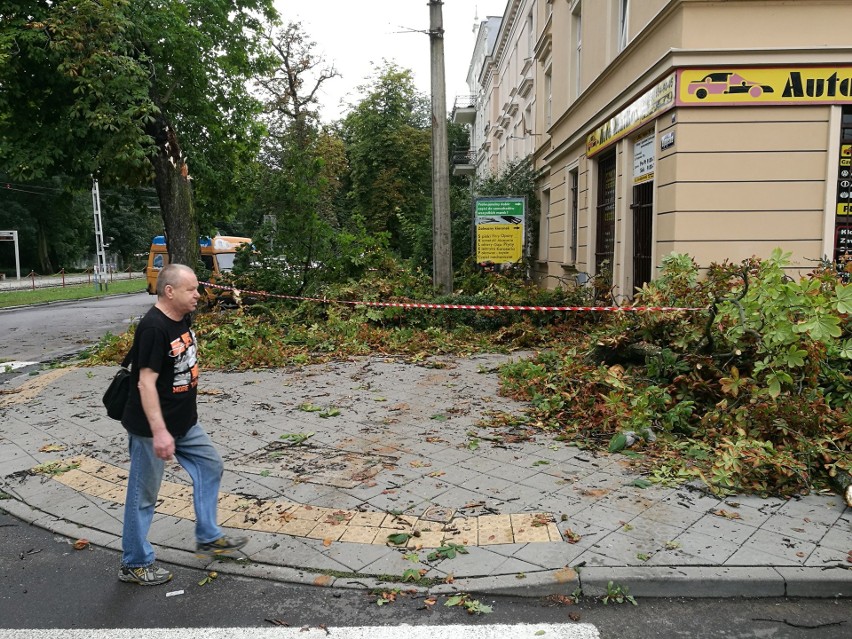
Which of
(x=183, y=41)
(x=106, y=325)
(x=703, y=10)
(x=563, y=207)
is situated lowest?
(x=106, y=325)

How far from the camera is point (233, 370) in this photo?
30.8 feet

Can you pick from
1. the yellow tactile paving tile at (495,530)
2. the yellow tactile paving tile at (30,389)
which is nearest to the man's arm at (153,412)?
the yellow tactile paving tile at (495,530)

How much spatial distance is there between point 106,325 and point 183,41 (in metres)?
7.34

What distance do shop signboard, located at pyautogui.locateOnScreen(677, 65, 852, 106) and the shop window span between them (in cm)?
375

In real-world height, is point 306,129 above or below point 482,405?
above

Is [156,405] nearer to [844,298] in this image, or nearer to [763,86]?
[844,298]

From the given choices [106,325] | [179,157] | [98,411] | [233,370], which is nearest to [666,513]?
[98,411]

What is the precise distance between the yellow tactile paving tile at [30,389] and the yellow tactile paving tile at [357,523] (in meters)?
4.09

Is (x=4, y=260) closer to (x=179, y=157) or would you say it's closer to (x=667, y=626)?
(x=179, y=157)

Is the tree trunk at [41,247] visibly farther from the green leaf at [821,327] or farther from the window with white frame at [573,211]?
the green leaf at [821,327]

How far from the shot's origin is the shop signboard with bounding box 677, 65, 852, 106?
26.6 feet

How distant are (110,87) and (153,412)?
1056 centimetres

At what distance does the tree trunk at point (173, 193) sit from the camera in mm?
12977

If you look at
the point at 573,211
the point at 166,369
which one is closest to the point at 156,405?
the point at 166,369
